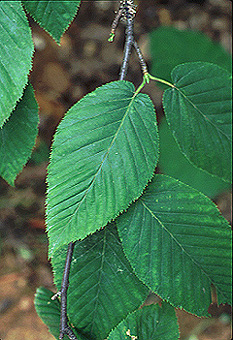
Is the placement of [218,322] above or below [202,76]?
below

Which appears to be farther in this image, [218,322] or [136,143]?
[218,322]

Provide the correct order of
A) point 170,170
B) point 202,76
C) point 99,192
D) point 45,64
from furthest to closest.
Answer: point 45,64 → point 170,170 → point 202,76 → point 99,192


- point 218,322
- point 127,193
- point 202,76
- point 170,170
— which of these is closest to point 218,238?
point 127,193

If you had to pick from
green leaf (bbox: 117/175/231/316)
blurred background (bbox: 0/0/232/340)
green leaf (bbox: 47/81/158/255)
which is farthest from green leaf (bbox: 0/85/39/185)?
blurred background (bbox: 0/0/232/340)

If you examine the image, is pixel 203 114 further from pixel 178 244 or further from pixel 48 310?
pixel 48 310

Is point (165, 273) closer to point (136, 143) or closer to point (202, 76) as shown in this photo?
point (136, 143)

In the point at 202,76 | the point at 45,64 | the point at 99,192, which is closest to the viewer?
the point at 99,192

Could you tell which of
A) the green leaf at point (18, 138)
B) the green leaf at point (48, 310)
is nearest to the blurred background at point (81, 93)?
the green leaf at point (48, 310)
